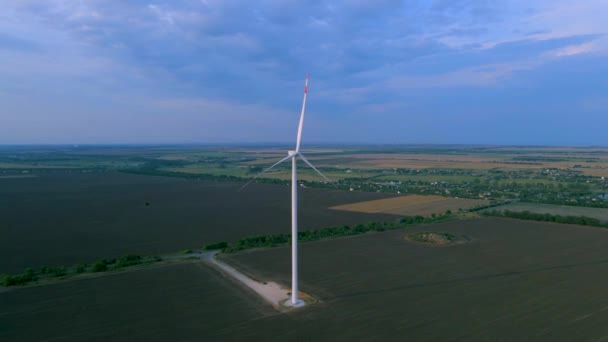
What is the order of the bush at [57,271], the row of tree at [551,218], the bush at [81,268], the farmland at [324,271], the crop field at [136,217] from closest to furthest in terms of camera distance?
the farmland at [324,271]
the bush at [57,271]
the bush at [81,268]
the crop field at [136,217]
the row of tree at [551,218]

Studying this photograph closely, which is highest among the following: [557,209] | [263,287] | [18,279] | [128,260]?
[557,209]

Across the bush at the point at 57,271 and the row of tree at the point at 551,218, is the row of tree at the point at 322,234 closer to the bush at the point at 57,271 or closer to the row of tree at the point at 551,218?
the row of tree at the point at 551,218

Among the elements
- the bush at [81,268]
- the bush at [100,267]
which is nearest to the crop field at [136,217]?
the bush at [81,268]

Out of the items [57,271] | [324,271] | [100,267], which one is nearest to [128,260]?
[100,267]

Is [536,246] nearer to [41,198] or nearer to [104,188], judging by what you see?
[41,198]

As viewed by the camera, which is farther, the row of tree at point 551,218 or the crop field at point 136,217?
the row of tree at point 551,218

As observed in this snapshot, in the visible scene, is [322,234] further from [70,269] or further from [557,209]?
[557,209]
